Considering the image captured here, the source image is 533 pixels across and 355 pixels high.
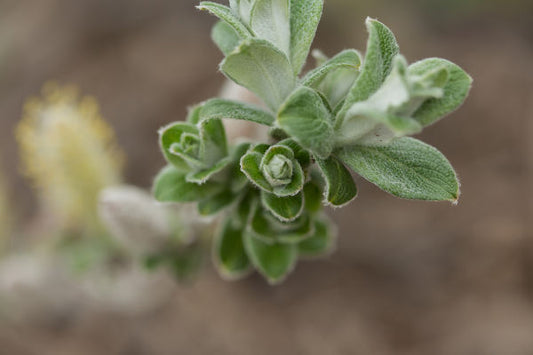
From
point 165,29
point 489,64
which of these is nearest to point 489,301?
point 489,64

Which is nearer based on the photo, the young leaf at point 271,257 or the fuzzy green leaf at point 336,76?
the fuzzy green leaf at point 336,76

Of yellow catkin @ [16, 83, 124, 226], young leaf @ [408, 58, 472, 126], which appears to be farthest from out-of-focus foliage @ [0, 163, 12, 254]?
young leaf @ [408, 58, 472, 126]

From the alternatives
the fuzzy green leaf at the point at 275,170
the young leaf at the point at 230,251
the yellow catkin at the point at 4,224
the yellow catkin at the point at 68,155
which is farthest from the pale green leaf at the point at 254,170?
the yellow catkin at the point at 4,224

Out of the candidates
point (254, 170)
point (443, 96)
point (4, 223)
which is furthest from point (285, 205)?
point (4, 223)

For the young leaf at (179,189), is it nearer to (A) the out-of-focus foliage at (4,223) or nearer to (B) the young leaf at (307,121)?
(B) the young leaf at (307,121)

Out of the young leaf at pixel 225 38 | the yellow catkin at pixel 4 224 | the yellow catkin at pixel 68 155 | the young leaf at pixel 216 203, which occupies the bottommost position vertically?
the young leaf at pixel 216 203

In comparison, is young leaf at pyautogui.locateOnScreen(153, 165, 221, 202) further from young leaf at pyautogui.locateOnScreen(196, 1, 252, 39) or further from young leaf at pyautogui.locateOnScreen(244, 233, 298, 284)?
young leaf at pyautogui.locateOnScreen(196, 1, 252, 39)

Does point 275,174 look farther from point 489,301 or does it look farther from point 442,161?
point 489,301
